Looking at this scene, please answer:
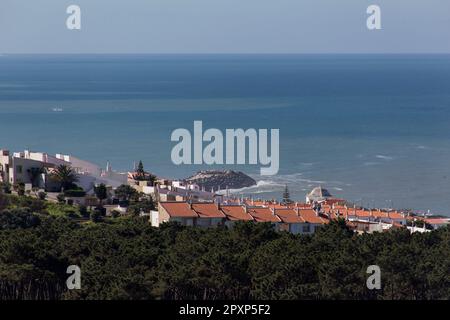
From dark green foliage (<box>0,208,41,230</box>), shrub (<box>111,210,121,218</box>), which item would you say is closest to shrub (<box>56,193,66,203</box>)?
shrub (<box>111,210,121,218</box>)

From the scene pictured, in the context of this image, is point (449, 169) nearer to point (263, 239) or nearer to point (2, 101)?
point (263, 239)

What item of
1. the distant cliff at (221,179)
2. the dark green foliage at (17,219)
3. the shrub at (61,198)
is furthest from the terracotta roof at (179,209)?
the distant cliff at (221,179)

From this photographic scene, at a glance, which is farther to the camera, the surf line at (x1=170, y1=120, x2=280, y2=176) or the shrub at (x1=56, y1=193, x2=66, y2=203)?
the surf line at (x1=170, y1=120, x2=280, y2=176)

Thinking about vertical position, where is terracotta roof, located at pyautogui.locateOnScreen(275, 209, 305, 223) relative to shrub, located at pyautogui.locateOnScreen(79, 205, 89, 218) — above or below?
below

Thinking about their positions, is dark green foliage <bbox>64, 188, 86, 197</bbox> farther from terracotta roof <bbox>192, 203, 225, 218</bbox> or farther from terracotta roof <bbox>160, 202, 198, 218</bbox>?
terracotta roof <bbox>192, 203, 225, 218</bbox>

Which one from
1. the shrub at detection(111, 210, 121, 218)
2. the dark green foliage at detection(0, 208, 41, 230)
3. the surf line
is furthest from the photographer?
the surf line

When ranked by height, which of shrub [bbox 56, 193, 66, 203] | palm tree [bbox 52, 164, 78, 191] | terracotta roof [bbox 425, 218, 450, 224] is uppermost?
palm tree [bbox 52, 164, 78, 191]

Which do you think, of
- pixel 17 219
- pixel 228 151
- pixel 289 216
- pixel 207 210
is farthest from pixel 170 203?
pixel 228 151

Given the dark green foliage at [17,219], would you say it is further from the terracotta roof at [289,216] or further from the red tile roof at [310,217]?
the red tile roof at [310,217]
